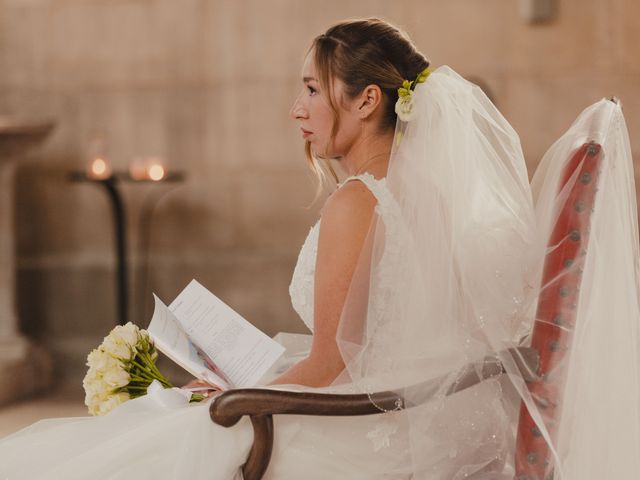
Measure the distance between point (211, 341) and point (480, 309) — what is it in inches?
26.1

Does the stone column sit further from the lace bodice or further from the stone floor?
the lace bodice

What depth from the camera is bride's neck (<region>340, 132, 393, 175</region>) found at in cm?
225

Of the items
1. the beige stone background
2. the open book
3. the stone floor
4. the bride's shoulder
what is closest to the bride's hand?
the open book

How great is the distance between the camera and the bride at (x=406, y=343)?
186 cm

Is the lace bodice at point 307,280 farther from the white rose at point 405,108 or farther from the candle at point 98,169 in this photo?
the candle at point 98,169

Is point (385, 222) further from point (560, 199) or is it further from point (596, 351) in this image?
point (596, 351)

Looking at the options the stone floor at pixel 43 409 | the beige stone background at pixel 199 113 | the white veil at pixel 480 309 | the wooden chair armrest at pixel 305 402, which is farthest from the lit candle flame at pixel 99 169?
the wooden chair armrest at pixel 305 402

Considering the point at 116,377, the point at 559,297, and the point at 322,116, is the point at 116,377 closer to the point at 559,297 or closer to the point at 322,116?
the point at 322,116

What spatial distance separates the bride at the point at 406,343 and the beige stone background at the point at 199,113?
3.84m

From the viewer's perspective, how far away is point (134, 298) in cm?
624

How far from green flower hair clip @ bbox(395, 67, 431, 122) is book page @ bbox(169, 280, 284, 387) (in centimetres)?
59

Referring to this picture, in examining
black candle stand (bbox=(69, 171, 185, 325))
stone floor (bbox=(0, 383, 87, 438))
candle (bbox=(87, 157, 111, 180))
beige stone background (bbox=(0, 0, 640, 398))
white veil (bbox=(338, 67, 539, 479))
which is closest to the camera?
white veil (bbox=(338, 67, 539, 479))

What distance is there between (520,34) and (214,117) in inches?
78.6

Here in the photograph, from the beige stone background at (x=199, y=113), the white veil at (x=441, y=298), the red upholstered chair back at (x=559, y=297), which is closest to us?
the red upholstered chair back at (x=559, y=297)
